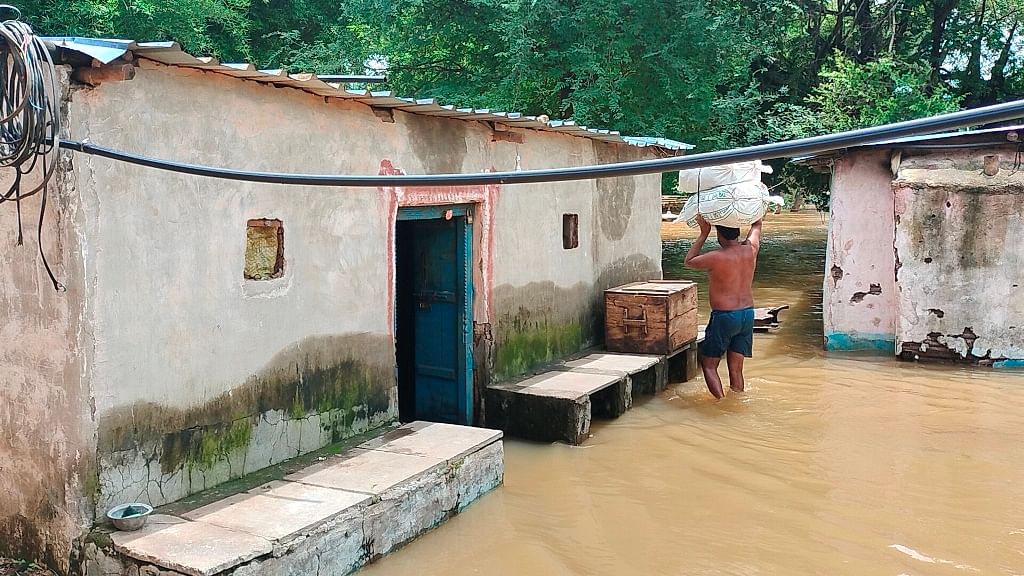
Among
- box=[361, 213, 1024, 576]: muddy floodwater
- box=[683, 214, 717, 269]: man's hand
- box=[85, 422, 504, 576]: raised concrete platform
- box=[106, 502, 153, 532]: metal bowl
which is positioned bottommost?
box=[361, 213, 1024, 576]: muddy floodwater

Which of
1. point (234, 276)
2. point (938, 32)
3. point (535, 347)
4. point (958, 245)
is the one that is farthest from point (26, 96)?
point (938, 32)

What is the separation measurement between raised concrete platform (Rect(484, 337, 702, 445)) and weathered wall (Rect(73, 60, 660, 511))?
51 centimetres

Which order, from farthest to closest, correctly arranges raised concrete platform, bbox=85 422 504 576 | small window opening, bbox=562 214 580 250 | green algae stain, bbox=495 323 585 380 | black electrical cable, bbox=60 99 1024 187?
small window opening, bbox=562 214 580 250 < green algae stain, bbox=495 323 585 380 < raised concrete platform, bbox=85 422 504 576 < black electrical cable, bbox=60 99 1024 187

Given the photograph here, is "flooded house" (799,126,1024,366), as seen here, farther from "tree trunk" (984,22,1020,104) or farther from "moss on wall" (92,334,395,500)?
Answer: "tree trunk" (984,22,1020,104)

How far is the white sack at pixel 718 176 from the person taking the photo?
25.0ft

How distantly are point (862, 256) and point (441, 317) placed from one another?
581cm

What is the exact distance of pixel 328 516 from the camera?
14.7ft

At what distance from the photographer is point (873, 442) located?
7082mm

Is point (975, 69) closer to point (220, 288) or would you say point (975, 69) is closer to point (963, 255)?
point (963, 255)

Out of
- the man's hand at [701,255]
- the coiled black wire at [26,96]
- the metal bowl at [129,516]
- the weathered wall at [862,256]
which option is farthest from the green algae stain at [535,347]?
the coiled black wire at [26,96]

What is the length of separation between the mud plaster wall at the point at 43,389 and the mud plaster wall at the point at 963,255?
866 centimetres

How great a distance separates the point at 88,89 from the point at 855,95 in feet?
41.5

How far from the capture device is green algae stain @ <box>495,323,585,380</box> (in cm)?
787

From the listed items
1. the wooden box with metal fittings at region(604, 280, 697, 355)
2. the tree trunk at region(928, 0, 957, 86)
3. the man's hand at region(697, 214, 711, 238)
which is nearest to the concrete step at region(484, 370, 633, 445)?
the wooden box with metal fittings at region(604, 280, 697, 355)
